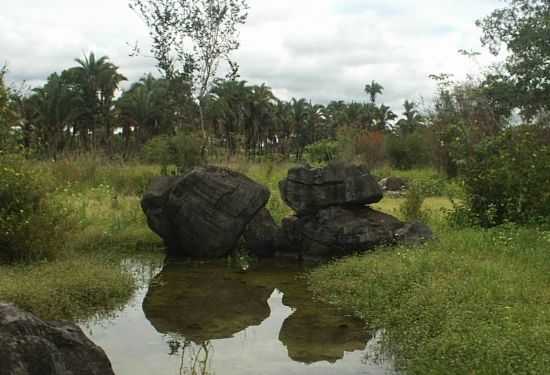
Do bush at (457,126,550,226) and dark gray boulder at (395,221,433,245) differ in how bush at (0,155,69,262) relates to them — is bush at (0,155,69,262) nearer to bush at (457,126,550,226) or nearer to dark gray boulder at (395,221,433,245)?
dark gray boulder at (395,221,433,245)

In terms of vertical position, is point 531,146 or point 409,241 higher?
point 531,146

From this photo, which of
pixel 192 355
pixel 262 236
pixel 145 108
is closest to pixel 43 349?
pixel 192 355

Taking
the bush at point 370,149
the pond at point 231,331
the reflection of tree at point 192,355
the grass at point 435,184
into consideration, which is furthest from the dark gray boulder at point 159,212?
the bush at point 370,149

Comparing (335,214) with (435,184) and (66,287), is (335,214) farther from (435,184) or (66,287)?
(435,184)

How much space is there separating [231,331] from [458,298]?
2849 mm

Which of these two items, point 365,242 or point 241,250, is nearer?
point 365,242

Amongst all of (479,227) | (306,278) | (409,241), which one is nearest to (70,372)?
(306,278)

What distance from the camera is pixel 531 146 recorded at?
13219 millimetres

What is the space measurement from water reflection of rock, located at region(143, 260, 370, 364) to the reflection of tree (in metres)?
→ 0.22

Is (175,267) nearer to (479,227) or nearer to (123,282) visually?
(123,282)

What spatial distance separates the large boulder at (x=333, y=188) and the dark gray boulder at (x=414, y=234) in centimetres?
114

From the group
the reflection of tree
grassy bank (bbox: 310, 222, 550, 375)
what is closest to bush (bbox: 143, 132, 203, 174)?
grassy bank (bbox: 310, 222, 550, 375)

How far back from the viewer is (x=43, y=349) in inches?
189

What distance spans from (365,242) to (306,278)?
1.56 m
